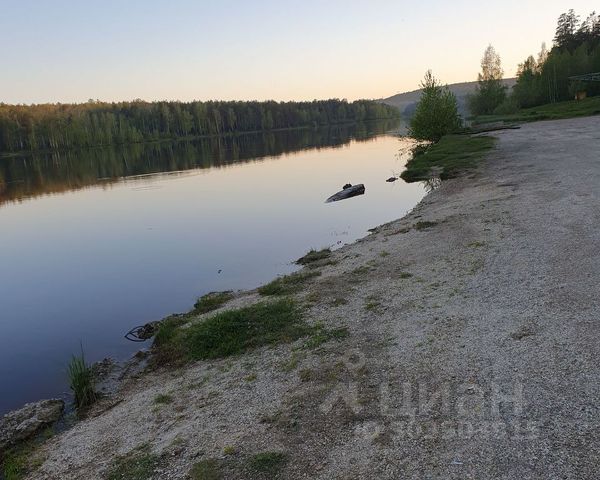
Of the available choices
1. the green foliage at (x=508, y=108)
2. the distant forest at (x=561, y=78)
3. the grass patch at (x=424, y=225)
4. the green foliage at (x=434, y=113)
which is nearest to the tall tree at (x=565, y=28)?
the distant forest at (x=561, y=78)

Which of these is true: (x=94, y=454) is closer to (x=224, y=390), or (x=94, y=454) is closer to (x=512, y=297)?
(x=224, y=390)

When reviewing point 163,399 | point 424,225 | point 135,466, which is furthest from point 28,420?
point 424,225

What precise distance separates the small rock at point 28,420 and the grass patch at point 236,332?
116 inches

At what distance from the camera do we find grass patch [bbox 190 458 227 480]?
279 inches

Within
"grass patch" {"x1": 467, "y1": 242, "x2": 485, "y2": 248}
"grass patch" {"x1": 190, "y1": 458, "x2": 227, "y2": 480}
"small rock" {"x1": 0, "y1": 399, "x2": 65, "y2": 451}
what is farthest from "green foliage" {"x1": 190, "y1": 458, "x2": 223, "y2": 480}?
"grass patch" {"x1": 467, "y1": 242, "x2": 485, "y2": 248}

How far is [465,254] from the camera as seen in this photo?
15.7 metres

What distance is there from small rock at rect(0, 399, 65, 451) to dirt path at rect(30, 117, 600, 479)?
1192 millimetres

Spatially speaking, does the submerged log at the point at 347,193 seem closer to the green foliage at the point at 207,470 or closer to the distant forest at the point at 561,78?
the green foliage at the point at 207,470

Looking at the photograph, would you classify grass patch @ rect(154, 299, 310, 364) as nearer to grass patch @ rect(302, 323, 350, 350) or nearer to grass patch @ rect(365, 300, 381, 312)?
grass patch @ rect(302, 323, 350, 350)

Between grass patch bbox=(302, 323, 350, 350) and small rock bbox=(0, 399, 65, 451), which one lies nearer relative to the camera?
small rock bbox=(0, 399, 65, 451)

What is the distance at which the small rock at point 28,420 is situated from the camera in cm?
1032

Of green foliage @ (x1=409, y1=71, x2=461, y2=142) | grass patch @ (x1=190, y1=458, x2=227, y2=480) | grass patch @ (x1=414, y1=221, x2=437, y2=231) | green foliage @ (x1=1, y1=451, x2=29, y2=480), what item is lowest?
green foliage @ (x1=1, y1=451, x2=29, y2=480)

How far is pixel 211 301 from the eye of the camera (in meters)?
17.0

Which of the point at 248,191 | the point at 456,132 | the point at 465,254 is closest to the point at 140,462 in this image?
the point at 465,254
